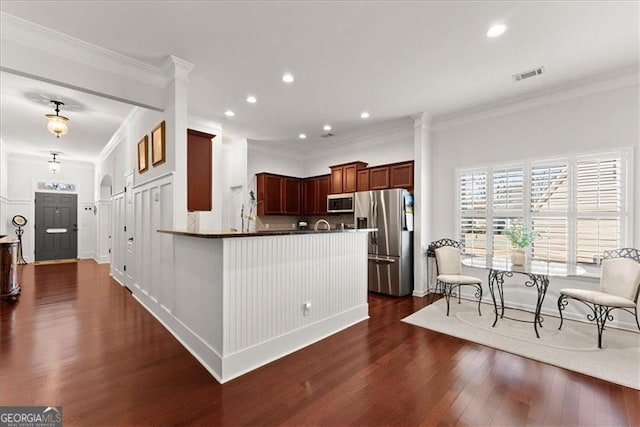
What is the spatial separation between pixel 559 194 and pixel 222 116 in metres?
5.40

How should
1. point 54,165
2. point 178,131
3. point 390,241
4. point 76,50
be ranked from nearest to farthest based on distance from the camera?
point 76,50 < point 178,131 < point 390,241 < point 54,165

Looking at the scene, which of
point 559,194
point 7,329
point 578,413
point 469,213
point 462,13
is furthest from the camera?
point 469,213

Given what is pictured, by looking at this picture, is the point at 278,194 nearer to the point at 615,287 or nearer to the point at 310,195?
the point at 310,195

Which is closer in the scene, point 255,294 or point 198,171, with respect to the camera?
point 255,294

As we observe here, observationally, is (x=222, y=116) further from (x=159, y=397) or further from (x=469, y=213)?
(x=469, y=213)

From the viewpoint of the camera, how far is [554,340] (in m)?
3.12

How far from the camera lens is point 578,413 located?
1.96 meters

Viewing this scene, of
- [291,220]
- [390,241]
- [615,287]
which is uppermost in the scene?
[291,220]

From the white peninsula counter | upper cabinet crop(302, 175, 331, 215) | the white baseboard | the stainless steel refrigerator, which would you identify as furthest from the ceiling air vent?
upper cabinet crop(302, 175, 331, 215)

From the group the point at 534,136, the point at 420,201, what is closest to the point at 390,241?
the point at 420,201

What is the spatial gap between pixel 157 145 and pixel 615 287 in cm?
588

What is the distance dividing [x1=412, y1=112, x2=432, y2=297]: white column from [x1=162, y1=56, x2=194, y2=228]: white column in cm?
372

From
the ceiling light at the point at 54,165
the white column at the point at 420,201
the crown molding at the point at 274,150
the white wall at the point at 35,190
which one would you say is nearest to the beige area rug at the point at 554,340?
the white column at the point at 420,201

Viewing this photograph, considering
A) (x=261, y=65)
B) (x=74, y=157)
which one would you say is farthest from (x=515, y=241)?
(x=74, y=157)
